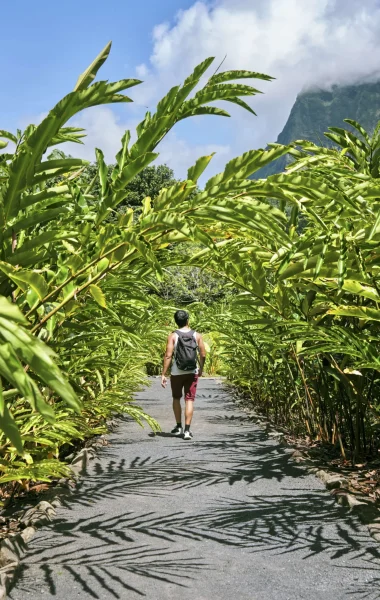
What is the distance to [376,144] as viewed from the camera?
3.93 meters

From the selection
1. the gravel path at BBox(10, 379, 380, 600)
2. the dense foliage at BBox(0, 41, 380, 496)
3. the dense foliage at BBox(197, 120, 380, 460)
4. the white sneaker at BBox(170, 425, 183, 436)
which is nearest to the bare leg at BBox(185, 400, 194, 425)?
the white sneaker at BBox(170, 425, 183, 436)

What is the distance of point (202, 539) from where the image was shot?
325cm

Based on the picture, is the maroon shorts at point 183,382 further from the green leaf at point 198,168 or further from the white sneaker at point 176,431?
the green leaf at point 198,168

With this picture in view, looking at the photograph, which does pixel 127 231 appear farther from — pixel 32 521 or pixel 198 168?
pixel 32 521

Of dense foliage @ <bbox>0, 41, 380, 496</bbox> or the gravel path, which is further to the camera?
the gravel path

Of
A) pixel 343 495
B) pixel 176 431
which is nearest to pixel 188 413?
pixel 176 431

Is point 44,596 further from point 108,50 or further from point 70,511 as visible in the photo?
point 108,50

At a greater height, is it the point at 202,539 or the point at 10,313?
the point at 10,313

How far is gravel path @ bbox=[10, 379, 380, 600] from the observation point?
2602mm

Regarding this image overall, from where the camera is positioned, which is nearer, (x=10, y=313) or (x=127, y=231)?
(x=10, y=313)

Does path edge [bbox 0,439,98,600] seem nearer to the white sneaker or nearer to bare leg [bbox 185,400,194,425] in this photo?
bare leg [bbox 185,400,194,425]

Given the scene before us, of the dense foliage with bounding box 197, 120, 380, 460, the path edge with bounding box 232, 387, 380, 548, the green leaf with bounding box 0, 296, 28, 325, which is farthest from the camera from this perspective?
the path edge with bounding box 232, 387, 380, 548

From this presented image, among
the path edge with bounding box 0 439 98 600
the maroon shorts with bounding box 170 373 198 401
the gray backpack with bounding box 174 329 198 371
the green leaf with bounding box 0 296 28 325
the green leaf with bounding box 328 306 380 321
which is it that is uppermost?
the green leaf with bounding box 328 306 380 321

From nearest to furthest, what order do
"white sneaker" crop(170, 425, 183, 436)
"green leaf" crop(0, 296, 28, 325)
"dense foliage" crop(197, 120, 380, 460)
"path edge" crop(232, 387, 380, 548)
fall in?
1. "green leaf" crop(0, 296, 28, 325)
2. "dense foliage" crop(197, 120, 380, 460)
3. "path edge" crop(232, 387, 380, 548)
4. "white sneaker" crop(170, 425, 183, 436)
